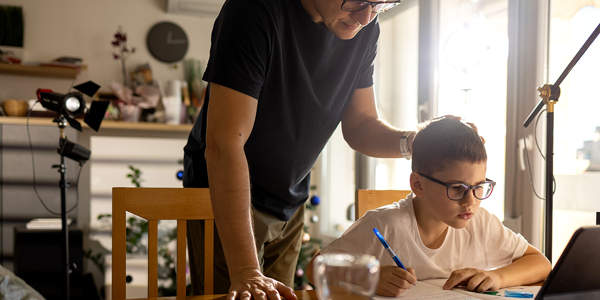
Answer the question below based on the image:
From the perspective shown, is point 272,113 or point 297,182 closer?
point 272,113

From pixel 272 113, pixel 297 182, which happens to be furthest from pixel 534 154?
pixel 272 113

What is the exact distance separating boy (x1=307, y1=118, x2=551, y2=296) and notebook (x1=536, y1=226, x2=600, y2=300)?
0.28 meters

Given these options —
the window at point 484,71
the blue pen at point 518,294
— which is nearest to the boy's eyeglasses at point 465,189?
the blue pen at point 518,294

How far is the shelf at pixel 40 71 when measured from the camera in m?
3.24

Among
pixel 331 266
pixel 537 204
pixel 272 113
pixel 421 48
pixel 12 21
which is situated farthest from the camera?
pixel 12 21

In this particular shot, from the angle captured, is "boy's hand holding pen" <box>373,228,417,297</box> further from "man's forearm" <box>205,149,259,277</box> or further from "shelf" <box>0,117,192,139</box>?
"shelf" <box>0,117,192,139</box>

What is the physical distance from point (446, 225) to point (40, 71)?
10.1 feet

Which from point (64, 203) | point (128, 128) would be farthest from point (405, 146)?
point (128, 128)

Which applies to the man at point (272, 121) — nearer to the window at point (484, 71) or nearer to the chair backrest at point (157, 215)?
the chair backrest at point (157, 215)

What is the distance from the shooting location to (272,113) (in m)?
1.15

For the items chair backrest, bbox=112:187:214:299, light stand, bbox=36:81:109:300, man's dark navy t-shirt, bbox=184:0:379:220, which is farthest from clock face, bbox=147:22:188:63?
chair backrest, bbox=112:187:214:299

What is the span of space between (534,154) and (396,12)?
1.49 m

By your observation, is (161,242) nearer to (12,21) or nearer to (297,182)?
(12,21)

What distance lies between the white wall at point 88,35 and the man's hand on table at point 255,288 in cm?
318
